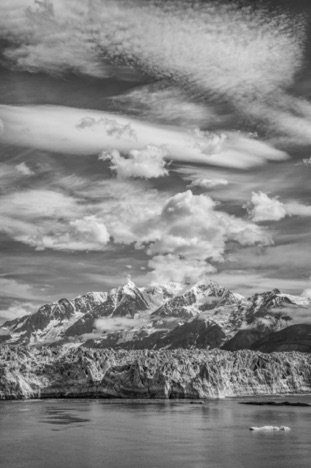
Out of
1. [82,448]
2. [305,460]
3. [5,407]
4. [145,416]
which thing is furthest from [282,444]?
[5,407]

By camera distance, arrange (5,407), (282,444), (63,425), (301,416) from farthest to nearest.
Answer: (5,407) → (301,416) → (63,425) → (282,444)

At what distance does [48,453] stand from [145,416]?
2281 inches

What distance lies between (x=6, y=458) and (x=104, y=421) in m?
50.2

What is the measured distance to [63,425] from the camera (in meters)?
123

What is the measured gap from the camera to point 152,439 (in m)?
102

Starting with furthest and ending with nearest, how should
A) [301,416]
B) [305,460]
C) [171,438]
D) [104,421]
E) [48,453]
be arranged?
[301,416], [104,421], [171,438], [48,453], [305,460]

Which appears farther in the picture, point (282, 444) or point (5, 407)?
point (5, 407)

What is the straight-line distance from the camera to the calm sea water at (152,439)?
81.2 meters

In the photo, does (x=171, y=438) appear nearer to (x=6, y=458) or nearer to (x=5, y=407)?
(x=6, y=458)

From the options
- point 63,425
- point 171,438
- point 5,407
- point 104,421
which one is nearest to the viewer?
point 171,438

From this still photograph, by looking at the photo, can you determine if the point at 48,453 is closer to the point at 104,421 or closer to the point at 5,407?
the point at 104,421

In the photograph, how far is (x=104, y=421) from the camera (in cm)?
13188

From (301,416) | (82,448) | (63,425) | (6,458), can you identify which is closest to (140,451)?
(82,448)

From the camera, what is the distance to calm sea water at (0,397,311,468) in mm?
81188
